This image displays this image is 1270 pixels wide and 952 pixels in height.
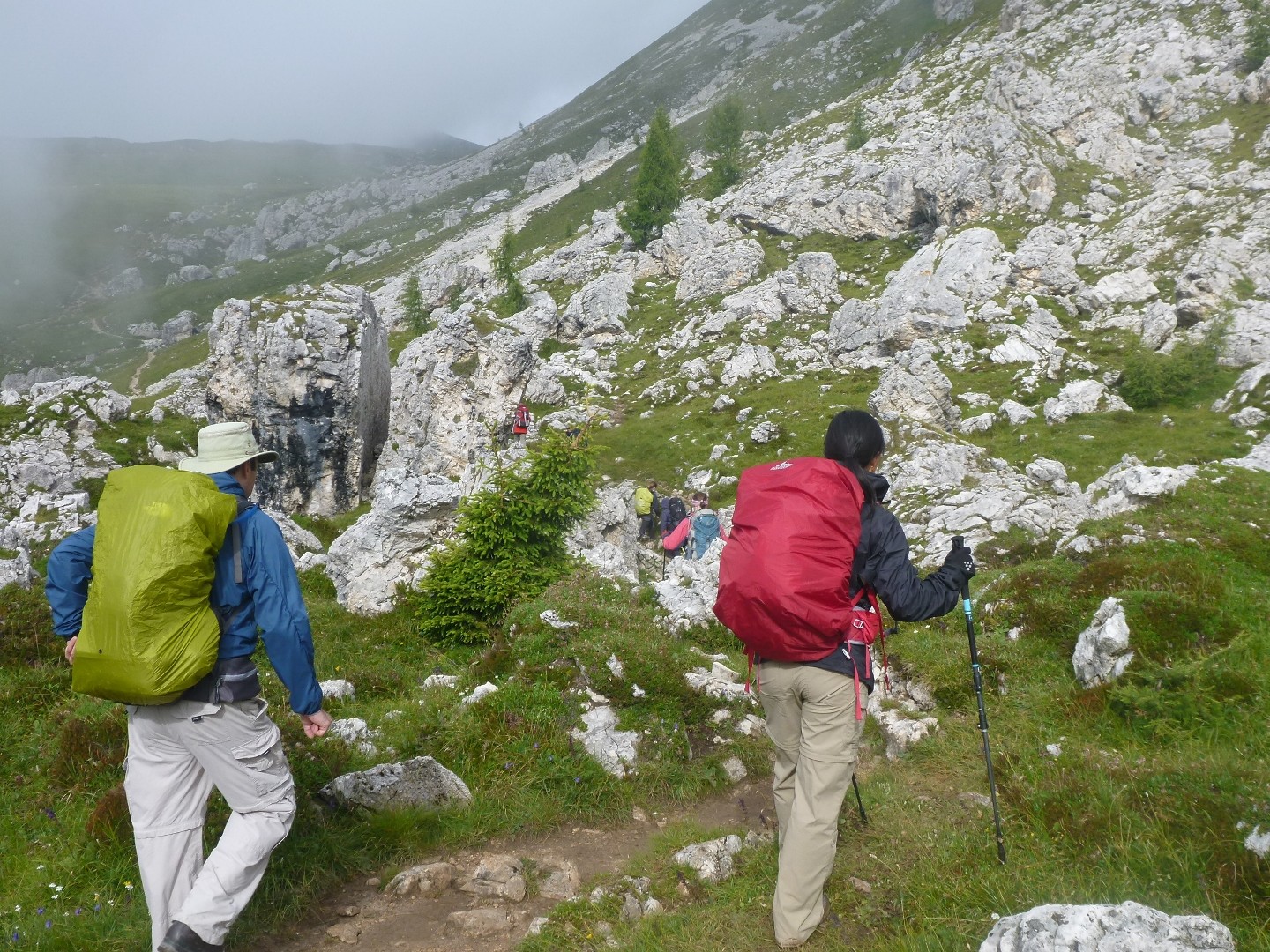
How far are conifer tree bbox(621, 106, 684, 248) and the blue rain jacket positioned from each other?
7759cm

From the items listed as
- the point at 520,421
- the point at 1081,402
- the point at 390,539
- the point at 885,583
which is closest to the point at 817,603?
the point at 885,583

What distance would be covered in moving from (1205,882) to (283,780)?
18.7 ft

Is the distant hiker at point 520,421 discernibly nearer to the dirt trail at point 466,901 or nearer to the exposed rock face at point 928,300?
the dirt trail at point 466,901

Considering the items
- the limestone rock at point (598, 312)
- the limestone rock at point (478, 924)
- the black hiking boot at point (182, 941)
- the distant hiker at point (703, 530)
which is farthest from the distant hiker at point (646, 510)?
the limestone rock at point (598, 312)

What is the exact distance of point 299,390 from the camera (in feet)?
82.8

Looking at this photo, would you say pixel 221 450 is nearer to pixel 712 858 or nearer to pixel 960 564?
pixel 712 858

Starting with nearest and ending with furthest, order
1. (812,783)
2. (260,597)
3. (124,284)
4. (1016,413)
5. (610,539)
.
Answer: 1. (260,597)
2. (812,783)
3. (610,539)
4. (1016,413)
5. (124,284)

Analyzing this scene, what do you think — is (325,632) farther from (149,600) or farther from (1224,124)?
(1224,124)

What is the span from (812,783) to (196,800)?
13.7ft

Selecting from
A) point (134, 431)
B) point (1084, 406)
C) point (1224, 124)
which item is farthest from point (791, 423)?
point (1224, 124)

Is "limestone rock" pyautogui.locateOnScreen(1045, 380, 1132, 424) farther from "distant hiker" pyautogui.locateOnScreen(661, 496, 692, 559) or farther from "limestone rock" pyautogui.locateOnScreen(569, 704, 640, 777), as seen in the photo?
"limestone rock" pyautogui.locateOnScreen(569, 704, 640, 777)

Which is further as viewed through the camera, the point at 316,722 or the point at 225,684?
the point at 316,722

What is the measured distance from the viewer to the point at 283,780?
14.8 ft

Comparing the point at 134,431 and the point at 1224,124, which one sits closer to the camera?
the point at 134,431
